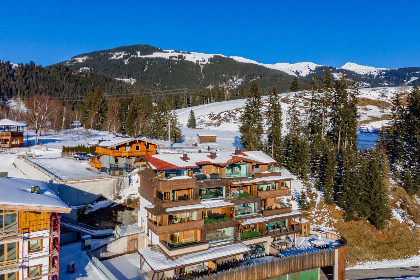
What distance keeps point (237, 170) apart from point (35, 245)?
1780cm

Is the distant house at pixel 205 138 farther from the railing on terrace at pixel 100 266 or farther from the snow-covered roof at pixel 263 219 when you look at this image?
the railing on terrace at pixel 100 266

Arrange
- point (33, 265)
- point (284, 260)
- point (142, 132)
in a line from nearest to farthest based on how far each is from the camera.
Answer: point (33, 265), point (284, 260), point (142, 132)

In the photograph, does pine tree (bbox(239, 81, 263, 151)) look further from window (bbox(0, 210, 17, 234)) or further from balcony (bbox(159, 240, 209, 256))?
window (bbox(0, 210, 17, 234))

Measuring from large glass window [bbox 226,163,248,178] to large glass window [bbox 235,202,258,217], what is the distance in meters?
2.95

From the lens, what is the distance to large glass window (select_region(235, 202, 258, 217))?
28.0 m

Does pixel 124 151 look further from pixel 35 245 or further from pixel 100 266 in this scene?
pixel 35 245

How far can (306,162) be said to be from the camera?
42281mm

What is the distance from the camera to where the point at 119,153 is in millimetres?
42219

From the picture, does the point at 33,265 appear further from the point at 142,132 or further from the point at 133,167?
the point at 142,132

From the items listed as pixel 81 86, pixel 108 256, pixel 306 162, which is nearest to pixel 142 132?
pixel 306 162

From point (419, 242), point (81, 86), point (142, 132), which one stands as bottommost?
point (419, 242)

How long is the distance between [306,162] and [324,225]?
32.2ft

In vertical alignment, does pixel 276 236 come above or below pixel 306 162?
below

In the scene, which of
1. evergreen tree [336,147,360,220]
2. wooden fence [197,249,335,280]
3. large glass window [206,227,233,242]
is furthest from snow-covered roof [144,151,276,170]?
evergreen tree [336,147,360,220]
